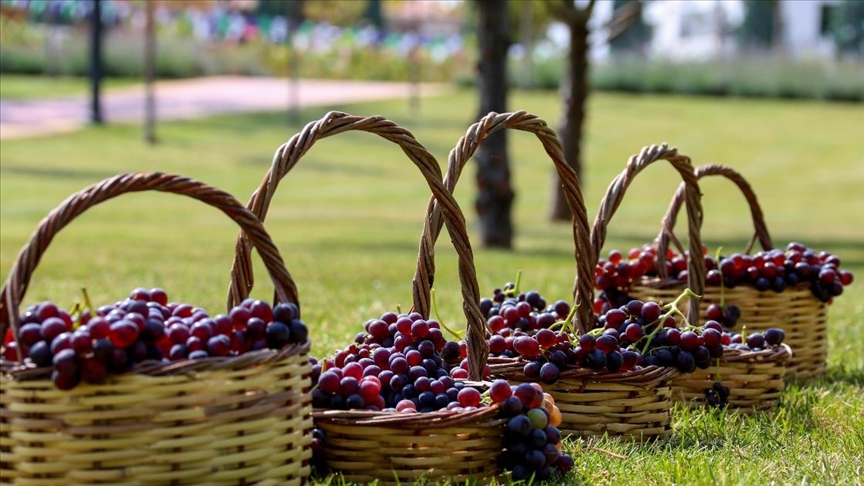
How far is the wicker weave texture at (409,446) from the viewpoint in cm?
281

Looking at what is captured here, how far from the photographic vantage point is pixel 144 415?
2395 mm

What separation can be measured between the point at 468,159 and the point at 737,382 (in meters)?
1.18

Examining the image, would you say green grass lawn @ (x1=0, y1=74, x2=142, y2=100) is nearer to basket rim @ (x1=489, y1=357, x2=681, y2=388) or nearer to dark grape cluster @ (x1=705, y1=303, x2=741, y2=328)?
dark grape cluster @ (x1=705, y1=303, x2=741, y2=328)

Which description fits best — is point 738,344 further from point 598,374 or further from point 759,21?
point 759,21

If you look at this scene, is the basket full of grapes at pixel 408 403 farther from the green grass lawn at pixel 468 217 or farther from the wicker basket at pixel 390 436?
the green grass lawn at pixel 468 217

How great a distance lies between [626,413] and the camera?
3375 millimetres

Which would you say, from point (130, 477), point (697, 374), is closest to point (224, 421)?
point (130, 477)

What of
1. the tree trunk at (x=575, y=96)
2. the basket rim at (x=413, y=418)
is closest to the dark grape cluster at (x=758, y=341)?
the basket rim at (x=413, y=418)

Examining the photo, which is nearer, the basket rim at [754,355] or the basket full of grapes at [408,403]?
the basket full of grapes at [408,403]

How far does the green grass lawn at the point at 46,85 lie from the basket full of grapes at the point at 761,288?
29683mm

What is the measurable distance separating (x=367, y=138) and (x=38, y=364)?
25628 mm

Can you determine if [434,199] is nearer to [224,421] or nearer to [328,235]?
[224,421]

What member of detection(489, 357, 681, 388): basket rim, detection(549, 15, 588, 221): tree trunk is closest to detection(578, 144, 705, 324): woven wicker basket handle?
detection(489, 357, 681, 388): basket rim

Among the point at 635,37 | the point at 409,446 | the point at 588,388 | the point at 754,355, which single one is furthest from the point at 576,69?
the point at 635,37
